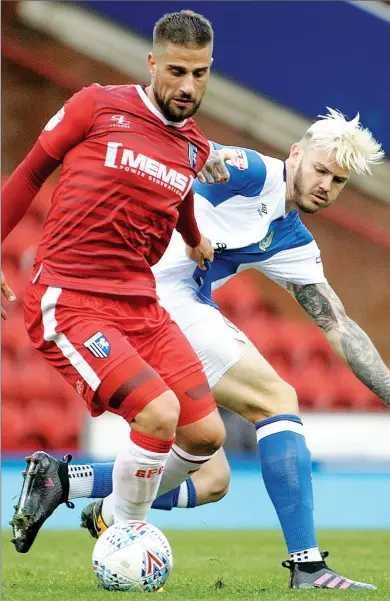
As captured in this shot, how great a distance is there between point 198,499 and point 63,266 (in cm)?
171

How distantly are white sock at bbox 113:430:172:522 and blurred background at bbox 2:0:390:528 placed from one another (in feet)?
28.9

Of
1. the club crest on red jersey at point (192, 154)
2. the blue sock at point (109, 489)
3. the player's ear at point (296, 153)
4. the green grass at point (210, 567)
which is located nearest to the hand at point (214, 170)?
the club crest on red jersey at point (192, 154)

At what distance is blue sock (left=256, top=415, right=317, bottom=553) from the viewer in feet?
15.6

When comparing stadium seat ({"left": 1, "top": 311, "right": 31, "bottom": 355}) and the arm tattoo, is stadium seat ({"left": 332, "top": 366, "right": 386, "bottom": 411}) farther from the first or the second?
the arm tattoo

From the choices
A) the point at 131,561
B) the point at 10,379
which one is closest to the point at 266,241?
the point at 131,561

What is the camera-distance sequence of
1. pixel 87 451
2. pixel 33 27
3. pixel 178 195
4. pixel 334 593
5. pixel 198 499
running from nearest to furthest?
pixel 334 593 → pixel 178 195 → pixel 198 499 → pixel 87 451 → pixel 33 27

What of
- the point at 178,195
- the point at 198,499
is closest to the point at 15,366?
the point at 198,499

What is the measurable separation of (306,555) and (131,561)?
34.3 inches

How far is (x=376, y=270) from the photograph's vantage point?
15.2 metres

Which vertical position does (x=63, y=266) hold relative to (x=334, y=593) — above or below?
above

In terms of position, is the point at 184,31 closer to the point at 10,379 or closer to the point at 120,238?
the point at 120,238

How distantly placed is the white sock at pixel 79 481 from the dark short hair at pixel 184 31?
6.67ft

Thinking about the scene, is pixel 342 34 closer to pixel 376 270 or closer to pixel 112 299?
pixel 376 270

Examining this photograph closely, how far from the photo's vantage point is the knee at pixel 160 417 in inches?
163
